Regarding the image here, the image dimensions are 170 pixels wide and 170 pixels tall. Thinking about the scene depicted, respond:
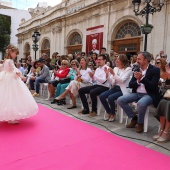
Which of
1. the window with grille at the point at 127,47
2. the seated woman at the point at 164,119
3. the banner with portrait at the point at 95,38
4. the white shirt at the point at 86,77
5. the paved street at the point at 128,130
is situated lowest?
the paved street at the point at 128,130

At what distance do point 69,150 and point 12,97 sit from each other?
1447 mm

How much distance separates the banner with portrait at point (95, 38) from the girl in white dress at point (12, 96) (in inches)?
346

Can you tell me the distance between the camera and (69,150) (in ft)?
8.82

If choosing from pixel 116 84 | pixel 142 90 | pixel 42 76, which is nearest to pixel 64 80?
pixel 42 76

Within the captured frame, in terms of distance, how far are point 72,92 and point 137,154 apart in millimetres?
2715

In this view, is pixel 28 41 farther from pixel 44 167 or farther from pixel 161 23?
pixel 44 167

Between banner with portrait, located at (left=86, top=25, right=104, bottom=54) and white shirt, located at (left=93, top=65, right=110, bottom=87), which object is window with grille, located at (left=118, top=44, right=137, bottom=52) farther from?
white shirt, located at (left=93, top=65, right=110, bottom=87)

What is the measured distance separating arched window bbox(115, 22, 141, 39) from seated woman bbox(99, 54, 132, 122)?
22.9ft

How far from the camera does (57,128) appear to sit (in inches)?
140

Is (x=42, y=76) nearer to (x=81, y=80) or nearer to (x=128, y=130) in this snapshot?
(x=81, y=80)

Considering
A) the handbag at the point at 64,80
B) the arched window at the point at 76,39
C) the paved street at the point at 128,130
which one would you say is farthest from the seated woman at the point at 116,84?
the arched window at the point at 76,39

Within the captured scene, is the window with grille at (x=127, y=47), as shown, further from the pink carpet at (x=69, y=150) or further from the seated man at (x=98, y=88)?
the pink carpet at (x=69, y=150)

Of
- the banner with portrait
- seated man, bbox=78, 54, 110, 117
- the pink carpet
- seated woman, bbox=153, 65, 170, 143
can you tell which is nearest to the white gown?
the pink carpet

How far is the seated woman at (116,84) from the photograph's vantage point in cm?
404
